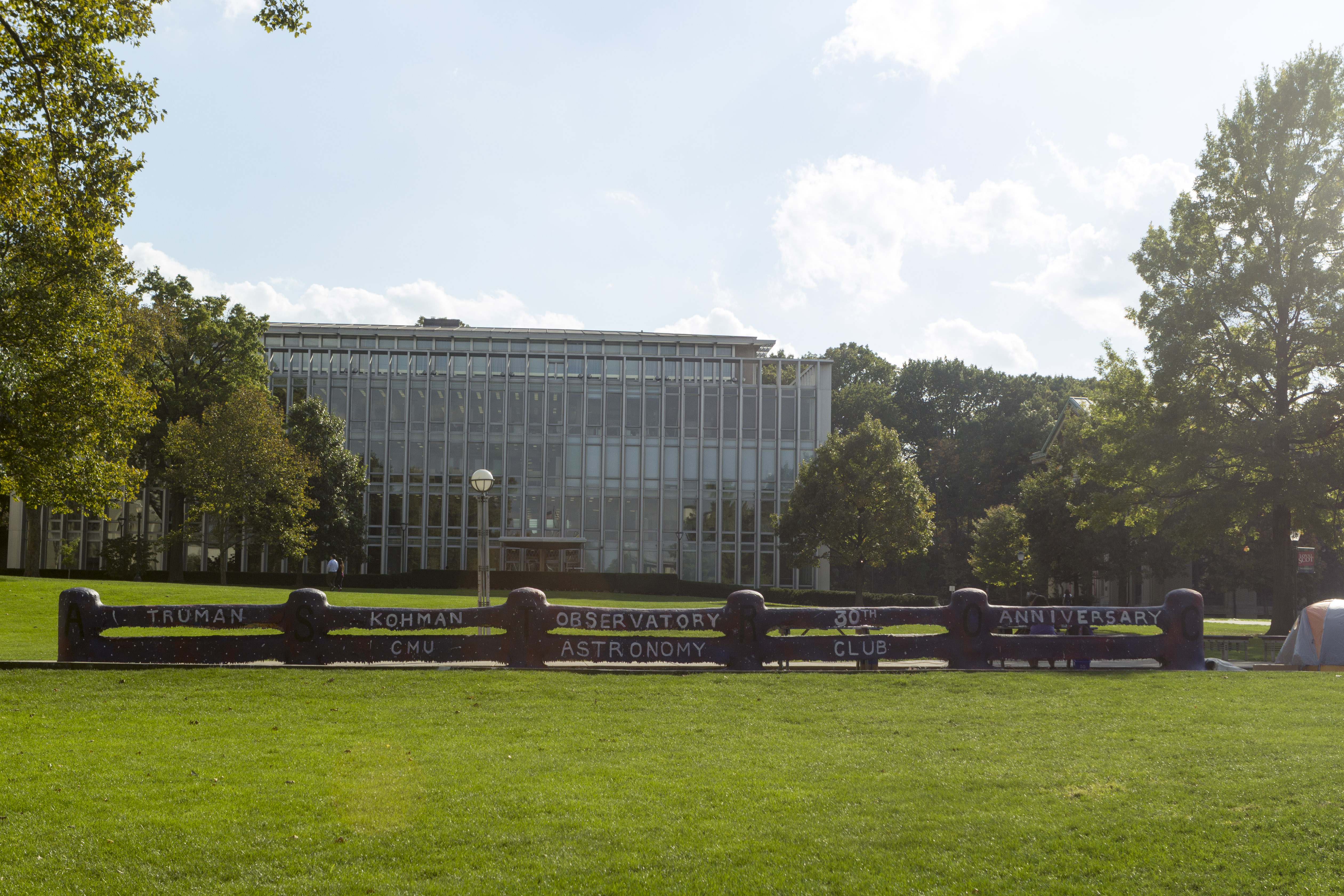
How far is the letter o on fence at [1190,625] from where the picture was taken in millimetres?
18875

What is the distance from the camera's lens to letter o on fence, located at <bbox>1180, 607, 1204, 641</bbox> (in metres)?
18.9

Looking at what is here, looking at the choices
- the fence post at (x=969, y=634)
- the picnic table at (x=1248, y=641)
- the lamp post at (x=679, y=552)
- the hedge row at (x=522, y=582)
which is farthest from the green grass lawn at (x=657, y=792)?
the lamp post at (x=679, y=552)

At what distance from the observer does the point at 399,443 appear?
62.0 metres

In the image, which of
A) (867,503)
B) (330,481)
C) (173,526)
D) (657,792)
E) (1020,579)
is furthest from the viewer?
(1020,579)

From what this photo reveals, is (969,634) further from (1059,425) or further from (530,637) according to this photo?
(1059,425)

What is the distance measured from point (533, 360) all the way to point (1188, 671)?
50114 mm

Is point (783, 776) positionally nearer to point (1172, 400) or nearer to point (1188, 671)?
point (1188, 671)

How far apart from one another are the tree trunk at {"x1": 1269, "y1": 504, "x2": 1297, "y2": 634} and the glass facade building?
32.4 metres

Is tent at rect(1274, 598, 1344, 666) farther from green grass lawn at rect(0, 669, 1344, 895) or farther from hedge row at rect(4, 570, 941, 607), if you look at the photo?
hedge row at rect(4, 570, 941, 607)

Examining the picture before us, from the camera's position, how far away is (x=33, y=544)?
44.4m

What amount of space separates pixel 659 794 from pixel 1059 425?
67659mm

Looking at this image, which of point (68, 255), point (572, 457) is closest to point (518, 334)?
point (572, 457)

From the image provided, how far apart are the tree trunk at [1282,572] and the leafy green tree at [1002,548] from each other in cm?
2171

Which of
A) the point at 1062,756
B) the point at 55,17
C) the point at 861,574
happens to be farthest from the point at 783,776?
the point at 861,574
